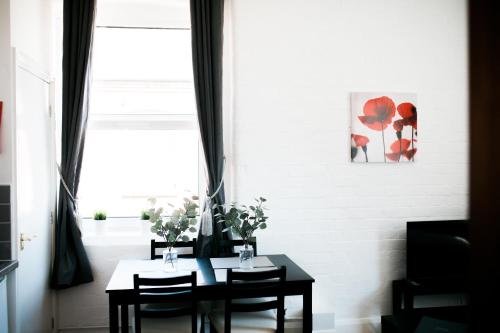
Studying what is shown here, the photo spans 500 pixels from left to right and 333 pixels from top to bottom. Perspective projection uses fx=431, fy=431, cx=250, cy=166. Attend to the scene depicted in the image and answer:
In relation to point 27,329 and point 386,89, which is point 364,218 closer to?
point 386,89

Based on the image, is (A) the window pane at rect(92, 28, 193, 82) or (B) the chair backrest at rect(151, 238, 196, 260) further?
(A) the window pane at rect(92, 28, 193, 82)

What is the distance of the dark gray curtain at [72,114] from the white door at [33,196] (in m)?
0.12

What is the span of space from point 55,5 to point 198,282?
254 centimetres

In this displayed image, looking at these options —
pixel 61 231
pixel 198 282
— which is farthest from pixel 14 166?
pixel 198 282

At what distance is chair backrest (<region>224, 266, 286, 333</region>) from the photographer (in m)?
2.54

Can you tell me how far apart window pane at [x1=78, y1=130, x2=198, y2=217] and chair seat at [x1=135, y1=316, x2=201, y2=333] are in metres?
1.20

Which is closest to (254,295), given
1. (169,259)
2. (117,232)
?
(169,259)

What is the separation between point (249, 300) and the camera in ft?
10.3

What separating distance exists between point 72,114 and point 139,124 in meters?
0.54

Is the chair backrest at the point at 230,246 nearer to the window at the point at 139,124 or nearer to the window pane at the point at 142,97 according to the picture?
the window at the point at 139,124

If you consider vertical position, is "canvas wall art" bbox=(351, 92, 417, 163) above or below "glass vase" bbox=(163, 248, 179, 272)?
above

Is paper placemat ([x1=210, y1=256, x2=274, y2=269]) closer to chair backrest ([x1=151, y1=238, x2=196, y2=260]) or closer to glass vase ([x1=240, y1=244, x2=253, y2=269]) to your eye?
glass vase ([x1=240, y1=244, x2=253, y2=269])

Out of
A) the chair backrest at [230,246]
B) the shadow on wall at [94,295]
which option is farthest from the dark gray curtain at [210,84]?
the shadow on wall at [94,295]

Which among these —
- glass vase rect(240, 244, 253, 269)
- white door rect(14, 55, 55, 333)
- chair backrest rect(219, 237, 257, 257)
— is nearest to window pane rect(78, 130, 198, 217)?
white door rect(14, 55, 55, 333)
